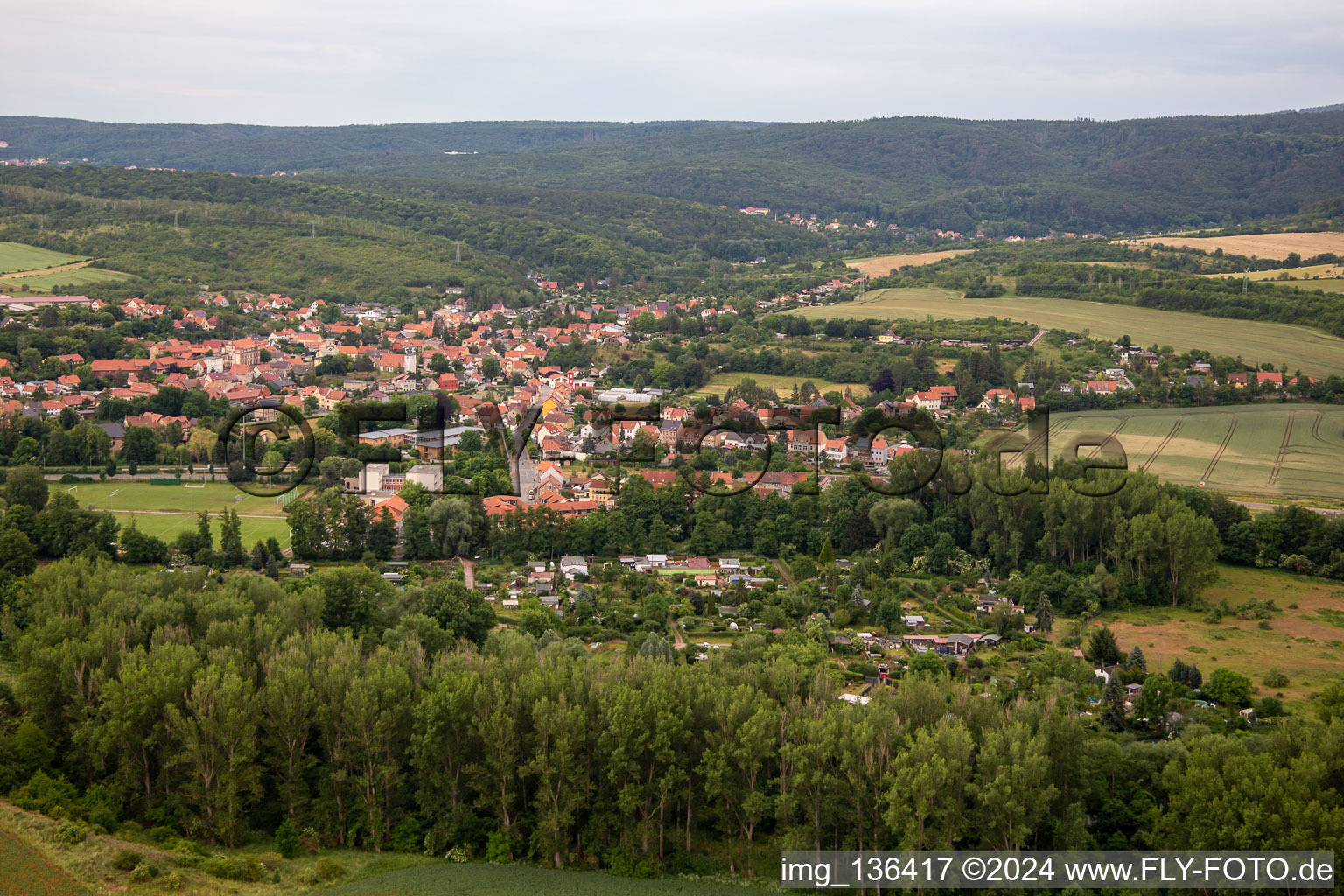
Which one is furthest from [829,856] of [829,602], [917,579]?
[917,579]

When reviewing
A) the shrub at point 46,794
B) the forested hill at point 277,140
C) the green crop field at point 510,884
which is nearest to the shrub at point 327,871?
the green crop field at point 510,884

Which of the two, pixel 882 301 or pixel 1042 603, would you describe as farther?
pixel 882 301

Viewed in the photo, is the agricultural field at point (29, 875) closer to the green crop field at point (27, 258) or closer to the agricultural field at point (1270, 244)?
the green crop field at point (27, 258)

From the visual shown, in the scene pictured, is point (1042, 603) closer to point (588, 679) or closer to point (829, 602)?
point (829, 602)

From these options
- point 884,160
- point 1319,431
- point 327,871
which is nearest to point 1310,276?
point 1319,431

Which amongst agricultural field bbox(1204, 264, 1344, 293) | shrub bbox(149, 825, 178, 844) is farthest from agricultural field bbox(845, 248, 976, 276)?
shrub bbox(149, 825, 178, 844)
